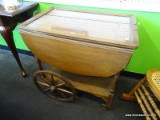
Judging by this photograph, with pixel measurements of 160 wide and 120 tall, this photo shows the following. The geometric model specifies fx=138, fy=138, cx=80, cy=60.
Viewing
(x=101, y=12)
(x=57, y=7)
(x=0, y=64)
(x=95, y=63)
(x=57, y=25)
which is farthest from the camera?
(x=0, y=64)

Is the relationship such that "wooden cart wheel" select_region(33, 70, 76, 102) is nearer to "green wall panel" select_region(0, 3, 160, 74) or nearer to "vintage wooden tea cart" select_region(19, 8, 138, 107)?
"vintage wooden tea cart" select_region(19, 8, 138, 107)

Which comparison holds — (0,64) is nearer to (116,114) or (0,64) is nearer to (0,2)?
(0,2)

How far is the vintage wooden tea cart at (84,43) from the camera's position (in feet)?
2.68

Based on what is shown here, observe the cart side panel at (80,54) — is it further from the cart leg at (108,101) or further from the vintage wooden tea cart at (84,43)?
the cart leg at (108,101)

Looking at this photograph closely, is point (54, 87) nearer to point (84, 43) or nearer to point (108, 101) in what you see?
point (108, 101)

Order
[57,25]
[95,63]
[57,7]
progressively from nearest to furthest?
1. [95,63]
2. [57,25]
3. [57,7]

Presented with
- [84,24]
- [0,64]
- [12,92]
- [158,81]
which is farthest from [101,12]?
[0,64]

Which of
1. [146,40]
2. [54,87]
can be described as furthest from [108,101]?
[146,40]

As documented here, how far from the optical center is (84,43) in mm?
839

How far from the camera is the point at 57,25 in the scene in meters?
1.05

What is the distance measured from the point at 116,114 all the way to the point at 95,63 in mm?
579

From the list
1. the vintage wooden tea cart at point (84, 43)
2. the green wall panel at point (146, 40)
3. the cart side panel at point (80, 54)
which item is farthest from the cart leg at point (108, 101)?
the green wall panel at point (146, 40)

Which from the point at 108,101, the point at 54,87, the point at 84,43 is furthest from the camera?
the point at 54,87

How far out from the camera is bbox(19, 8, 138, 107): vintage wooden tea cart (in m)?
0.82
